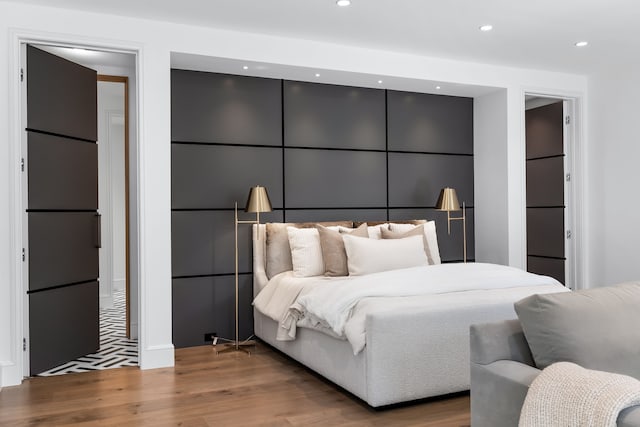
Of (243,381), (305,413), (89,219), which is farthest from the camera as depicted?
(89,219)

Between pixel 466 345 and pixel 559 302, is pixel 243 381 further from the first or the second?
pixel 559 302

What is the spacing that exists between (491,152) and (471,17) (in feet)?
6.46

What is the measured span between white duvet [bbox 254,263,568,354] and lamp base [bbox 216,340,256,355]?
1.64ft

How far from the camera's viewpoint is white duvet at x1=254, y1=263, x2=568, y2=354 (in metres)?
Answer: 3.30

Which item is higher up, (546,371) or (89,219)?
(89,219)

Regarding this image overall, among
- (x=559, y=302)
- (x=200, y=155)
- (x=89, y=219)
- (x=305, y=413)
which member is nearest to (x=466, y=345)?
(x=305, y=413)

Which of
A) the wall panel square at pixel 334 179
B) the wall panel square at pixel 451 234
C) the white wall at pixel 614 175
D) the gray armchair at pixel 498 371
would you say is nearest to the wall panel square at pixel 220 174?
the wall panel square at pixel 334 179

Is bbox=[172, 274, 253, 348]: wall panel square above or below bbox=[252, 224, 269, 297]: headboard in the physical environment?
below

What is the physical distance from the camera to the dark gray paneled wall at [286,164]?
4.75 m

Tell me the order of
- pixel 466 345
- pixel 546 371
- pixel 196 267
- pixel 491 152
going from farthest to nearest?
1. pixel 491 152
2. pixel 196 267
3. pixel 466 345
4. pixel 546 371

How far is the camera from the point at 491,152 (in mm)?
5848

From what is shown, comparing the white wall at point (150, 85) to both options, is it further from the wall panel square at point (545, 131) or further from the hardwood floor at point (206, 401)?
the wall panel square at point (545, 131)

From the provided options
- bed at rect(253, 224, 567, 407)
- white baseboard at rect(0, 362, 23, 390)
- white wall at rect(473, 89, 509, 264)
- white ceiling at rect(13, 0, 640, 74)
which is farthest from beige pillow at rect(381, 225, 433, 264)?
white baseboard at rect(0, 362, 23, 390)

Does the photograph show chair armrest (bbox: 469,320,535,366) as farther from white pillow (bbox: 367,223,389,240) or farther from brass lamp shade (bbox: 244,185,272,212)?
white pillow (bbox: 367,223,389,240)
